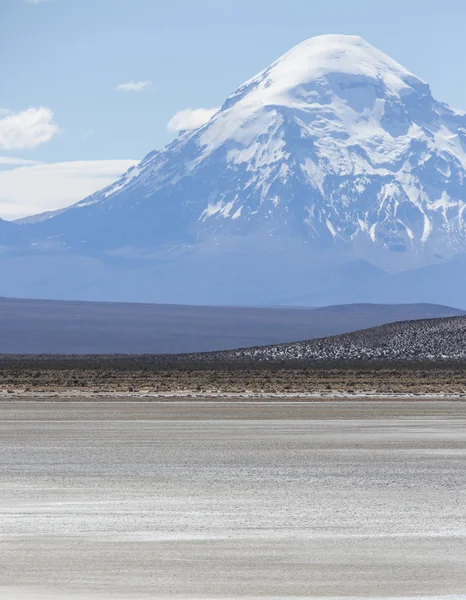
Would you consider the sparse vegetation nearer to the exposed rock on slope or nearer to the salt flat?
the exposed rock on slope

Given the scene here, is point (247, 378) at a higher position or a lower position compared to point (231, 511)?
higher

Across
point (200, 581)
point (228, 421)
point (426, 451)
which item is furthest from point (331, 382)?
point (200, 581)

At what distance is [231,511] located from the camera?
23547 mm

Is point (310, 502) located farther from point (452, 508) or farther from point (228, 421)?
point (228, 421)

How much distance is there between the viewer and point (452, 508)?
78.5 ft

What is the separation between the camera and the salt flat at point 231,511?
17469mm

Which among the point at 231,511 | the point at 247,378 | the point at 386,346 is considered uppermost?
the point at 386,346

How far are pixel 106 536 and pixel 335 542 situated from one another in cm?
344

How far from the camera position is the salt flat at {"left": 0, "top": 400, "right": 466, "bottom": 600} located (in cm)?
1747

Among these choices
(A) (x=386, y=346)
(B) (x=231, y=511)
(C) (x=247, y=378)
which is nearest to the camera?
(B) (x=231, y=511)

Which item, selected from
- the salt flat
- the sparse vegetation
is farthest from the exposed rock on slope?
the salt flat

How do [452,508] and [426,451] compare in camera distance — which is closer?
[452,508]

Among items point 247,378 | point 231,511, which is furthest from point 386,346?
point 231,511

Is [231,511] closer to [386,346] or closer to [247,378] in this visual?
[247,378]
